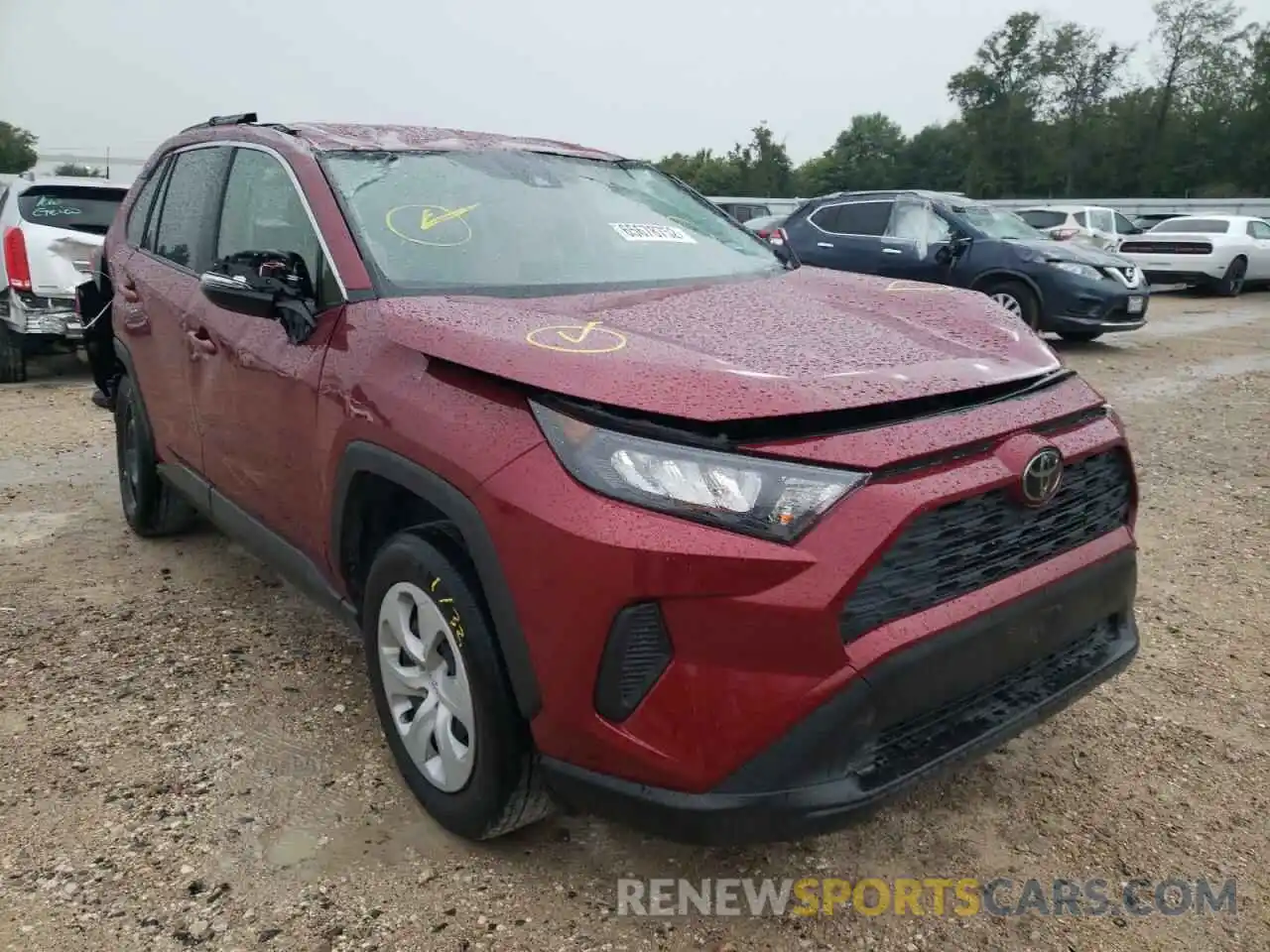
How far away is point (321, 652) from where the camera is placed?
350 cm

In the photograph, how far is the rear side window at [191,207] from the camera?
3660 millimetres

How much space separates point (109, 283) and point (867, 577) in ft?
13.1

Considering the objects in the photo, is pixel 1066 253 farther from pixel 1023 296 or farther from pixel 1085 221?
pixel 1085 221

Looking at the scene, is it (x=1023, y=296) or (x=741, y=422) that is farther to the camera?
(x=1023, y=296)

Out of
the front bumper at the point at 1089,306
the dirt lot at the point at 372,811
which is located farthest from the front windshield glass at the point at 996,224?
the dirt lot at the point at 372,811

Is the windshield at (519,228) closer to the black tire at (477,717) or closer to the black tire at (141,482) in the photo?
the black tire at (477,717)

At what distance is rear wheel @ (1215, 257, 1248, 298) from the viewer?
17.2m

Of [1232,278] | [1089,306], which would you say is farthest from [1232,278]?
[1089,306]

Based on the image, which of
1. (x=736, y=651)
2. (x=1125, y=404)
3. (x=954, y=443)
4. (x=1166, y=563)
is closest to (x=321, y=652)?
(x=736, y=651)

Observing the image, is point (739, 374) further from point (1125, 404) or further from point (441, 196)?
point (1125, 404)

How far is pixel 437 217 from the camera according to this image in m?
2.95

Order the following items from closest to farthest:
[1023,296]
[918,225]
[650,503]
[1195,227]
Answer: [650,503], [1023,296], [918,225], [1195,227]

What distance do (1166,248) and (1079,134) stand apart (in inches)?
1974

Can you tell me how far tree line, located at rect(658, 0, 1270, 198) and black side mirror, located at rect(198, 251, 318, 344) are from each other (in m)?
56.5
